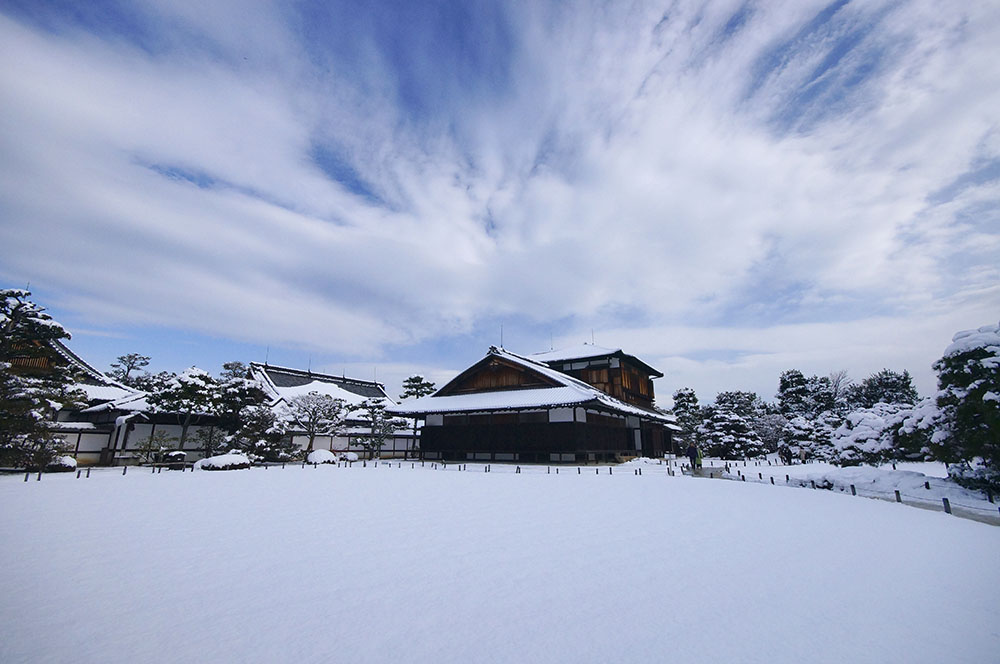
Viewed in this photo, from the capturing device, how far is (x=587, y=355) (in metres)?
36.3

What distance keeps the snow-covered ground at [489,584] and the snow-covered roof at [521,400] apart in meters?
14.1

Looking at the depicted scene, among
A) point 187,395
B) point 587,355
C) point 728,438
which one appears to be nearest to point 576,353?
point 587,355

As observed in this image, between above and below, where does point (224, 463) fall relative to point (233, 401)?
below

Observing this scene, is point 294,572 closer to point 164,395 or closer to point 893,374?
point 164,395

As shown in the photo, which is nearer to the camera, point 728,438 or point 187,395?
point 187,395

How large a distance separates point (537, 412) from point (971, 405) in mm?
18720

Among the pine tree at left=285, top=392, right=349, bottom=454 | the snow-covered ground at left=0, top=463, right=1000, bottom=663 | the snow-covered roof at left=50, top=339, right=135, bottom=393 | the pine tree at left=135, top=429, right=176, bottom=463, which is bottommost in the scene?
the snow-covered ground at left=0, top=463, right=1000, bottom=663

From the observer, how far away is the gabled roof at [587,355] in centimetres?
3524

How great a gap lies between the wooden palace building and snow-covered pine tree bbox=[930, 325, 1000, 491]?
13925mm

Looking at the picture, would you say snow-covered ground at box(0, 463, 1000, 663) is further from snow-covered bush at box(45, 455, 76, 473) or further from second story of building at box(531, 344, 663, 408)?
second story of building at box(531, 344, 663, 408)

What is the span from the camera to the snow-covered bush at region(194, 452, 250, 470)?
22.5m

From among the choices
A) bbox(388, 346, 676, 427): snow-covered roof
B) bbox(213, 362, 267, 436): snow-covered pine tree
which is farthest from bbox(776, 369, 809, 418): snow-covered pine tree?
bbox(213, 362, 267, 436): snow-covered pine tree

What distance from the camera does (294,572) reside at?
629 cm

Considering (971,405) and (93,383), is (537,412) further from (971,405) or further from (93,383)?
(93,383)
